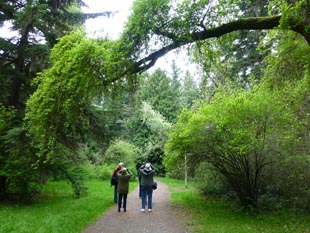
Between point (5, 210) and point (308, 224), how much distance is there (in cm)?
1003

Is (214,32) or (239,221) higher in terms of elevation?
(214,32)

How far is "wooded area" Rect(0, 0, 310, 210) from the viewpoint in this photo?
6.39 m

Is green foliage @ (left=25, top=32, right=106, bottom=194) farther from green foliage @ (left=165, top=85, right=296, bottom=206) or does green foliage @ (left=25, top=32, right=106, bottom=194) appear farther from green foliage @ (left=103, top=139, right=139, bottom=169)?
green foliage @ (left=103, top=139, right=139, bottom=169)

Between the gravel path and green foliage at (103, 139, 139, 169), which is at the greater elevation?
green foliage at (103, 139, 139, 169)

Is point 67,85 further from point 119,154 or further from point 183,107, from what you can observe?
point 119,154

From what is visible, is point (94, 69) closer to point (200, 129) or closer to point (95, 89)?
point (95, 89)

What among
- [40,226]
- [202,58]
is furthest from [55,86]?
[40,226]

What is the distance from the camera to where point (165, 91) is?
4791 centimetres

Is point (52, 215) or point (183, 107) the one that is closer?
point (52, 215)

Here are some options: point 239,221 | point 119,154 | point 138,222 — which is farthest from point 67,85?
point 119,154

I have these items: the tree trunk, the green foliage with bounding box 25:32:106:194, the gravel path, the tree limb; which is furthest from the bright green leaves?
the tree trunk

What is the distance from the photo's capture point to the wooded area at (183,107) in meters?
6.39

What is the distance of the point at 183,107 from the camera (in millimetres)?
13461

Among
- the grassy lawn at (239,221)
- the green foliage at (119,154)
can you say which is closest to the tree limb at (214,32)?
the grassy lawn at (239,221)
